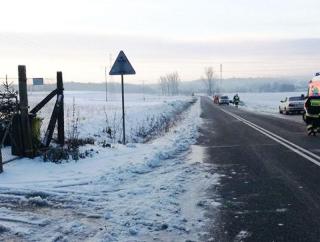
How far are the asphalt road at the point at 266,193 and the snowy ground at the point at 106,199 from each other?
13.3 inches

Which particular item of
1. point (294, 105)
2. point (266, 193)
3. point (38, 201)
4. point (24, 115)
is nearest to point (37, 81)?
point (24, 115)

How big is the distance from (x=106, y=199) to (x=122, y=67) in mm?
7065

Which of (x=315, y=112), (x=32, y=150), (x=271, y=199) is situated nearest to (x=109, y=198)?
(x=271, y=199)

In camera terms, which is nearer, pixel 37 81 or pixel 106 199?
pixel 106 199

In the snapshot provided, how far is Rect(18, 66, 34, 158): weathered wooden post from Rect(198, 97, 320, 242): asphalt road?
428 centimetres

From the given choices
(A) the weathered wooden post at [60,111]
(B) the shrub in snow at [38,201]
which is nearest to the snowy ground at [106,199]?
(B) the shrub in snow at [38,201]

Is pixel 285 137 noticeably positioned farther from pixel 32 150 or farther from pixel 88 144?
pixel 32 150

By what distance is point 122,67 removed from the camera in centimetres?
1387

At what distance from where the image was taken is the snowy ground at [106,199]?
571cm

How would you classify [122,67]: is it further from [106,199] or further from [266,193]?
[266,193]

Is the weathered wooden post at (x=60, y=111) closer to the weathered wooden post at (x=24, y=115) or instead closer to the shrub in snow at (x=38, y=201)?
the weathered wooden post at (x=24, y=115)

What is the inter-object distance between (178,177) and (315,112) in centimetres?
1096

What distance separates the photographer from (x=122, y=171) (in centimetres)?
973

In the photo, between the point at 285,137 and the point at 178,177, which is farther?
the point at 285,137
